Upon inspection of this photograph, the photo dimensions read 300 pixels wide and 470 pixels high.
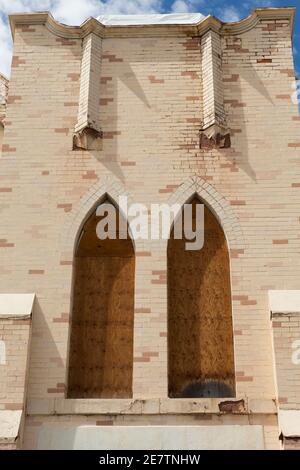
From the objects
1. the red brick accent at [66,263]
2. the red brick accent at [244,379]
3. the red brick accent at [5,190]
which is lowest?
the red brick accent at [244,379]

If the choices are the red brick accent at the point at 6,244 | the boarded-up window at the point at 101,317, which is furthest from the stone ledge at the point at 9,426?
the red brick accent at the point at 6,244

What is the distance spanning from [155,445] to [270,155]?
5026 mm

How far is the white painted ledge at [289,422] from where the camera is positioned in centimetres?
861

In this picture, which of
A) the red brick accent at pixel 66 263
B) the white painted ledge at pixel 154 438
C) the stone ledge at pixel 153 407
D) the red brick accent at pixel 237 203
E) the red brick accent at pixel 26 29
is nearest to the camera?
the white painted ledge at pixel 154 438

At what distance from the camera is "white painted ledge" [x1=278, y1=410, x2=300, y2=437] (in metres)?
8.61

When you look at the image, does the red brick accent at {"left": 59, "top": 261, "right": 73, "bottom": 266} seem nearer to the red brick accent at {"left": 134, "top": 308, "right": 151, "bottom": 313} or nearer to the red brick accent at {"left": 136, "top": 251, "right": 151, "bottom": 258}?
the red brick accent at {"left": 136, "top": 251, "right": 151, "bottom": 258}

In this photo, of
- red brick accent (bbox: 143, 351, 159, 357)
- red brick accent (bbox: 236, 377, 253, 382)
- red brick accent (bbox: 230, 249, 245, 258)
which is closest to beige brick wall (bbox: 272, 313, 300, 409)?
red brick accent (bbox: 236, 377, 253, 382)

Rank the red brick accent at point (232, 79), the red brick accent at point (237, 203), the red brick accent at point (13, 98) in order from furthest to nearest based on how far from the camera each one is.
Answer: the red brick accent at point (232, 79) < the red brick accent at point (13, 98) < the red brick accent at point (237, 203)

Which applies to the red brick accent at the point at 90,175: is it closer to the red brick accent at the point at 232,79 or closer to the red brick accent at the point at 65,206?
the red brick accent at the point at 65,206

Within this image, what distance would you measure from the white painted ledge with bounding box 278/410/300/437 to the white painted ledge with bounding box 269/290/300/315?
1.39m

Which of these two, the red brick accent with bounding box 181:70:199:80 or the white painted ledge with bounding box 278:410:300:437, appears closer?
the white painted ledge with bounding box 278:410:300:437

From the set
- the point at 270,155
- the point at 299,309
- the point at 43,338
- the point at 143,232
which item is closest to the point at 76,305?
the point at 43,338

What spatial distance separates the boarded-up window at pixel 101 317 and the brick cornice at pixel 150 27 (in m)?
3.80

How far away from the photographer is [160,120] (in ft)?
37.7
